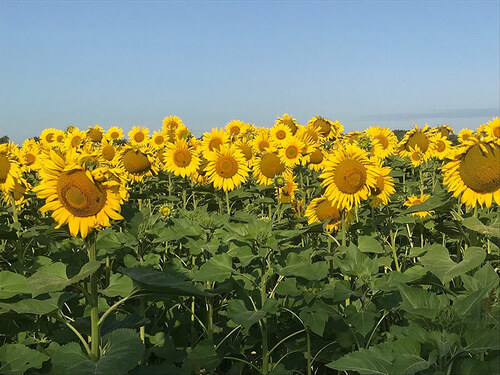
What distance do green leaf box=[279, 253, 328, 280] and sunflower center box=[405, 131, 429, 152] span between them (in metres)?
5.47

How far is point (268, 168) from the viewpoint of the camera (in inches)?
289

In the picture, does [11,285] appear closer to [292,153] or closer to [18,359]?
[18,359]

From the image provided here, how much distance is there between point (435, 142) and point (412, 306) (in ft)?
23.0

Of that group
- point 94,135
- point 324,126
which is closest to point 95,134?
point 94,135

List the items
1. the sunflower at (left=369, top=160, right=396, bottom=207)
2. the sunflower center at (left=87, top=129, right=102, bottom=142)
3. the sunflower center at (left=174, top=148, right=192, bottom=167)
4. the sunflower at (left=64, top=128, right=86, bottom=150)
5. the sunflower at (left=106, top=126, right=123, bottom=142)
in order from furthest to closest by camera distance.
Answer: the sunflower at (left=106, top=126, right=123, bottom=142)
the sunflower center at (left=87, top=129, right=102, bottom=142)
the sunflower at (left=64, top=128, right=86, bottom=150)
the sunflower center at (left=174, top=148, right=192, bottom=167)
the sunflower at (left=369, top=160, right=396, bottom=207)

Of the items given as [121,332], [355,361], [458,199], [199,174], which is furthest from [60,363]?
[199,174]

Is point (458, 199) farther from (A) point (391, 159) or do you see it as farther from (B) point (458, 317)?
(A) point (391, 159)

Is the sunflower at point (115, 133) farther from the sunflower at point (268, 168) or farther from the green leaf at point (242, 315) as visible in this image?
the green leaf at point (242, 315)

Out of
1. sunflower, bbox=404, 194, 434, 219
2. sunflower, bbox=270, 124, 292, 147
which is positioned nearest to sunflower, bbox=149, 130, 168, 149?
sunflower, bbox=270, 124, 292, 147

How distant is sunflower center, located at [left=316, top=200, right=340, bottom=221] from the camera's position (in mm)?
4973

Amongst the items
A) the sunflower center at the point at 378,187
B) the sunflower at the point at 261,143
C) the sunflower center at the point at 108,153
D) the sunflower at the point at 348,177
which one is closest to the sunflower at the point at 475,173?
the sunflower at the point at 348,177

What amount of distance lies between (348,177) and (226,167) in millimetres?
2950

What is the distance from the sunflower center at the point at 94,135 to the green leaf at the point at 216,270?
10.1 meters

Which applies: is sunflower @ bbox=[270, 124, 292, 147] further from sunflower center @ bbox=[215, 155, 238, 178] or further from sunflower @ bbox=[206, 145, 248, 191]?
sunflower center @ bbox=[215, 155, 238, 178]
